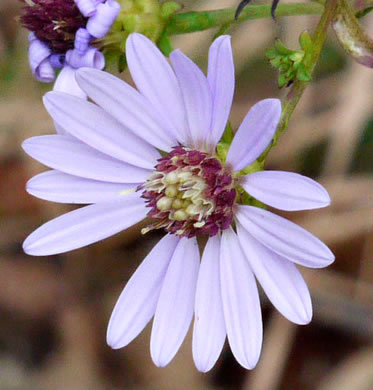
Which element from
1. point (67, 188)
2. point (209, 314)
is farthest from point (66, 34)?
point (209, 314)

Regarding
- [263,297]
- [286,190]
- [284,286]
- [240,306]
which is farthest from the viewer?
[263,297]

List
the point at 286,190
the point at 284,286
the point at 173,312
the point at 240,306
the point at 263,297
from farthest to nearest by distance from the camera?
the point at 263,297
the point at 173,312
the point at 240,306
the point at 284,286
the point at 286,190

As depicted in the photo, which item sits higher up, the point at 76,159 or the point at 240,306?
the point at 76,159

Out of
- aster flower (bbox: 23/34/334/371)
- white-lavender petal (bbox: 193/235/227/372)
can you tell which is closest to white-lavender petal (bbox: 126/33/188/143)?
aster flower (bbox: 23/34/334/371)

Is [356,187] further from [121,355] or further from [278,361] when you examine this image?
[121,355]

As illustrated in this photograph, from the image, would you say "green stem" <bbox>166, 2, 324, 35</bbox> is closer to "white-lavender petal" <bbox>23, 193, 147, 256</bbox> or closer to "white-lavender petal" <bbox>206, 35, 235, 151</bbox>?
"white-lavender petal" <bbox>206, 35, 235, 151</bbox>

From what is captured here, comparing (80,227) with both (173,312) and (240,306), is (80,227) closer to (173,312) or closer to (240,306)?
(173,312)

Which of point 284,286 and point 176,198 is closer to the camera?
point 284,286

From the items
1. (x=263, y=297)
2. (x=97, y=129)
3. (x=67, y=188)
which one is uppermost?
(x=97, y=129)

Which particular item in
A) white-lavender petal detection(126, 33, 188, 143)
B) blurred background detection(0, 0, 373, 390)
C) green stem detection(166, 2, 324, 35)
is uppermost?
green stem detection(166, 2, 324, 35)
